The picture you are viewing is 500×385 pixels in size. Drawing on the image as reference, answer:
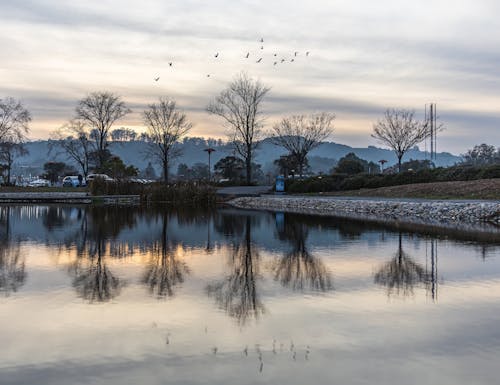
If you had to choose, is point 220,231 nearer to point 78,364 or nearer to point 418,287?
point 418,287

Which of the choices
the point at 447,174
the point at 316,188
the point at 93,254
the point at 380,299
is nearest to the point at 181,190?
the point at 316,188

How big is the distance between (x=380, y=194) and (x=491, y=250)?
21686mm

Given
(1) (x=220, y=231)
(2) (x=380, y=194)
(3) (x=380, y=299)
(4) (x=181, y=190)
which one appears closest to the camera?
(3) (x=380, y=299)

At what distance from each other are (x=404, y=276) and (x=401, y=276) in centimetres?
6

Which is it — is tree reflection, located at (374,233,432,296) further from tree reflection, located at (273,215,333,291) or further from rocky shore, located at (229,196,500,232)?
rocky shore, located at (229,196,500,232)

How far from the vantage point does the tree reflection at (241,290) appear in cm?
838

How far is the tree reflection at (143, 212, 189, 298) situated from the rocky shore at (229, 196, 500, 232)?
11793 mm

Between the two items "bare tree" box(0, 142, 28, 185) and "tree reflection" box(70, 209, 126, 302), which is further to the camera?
"bare tree" box(0, 142, 28, 185)

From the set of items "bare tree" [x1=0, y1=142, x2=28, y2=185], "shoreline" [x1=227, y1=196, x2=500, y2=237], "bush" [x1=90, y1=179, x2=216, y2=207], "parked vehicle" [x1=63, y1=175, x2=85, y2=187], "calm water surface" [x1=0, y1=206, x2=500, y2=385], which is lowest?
"calm water surface" [x1=0, y1=206, x2=500, y2=385]

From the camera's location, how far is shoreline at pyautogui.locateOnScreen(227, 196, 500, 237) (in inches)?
889

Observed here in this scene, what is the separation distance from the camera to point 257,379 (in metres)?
5.70

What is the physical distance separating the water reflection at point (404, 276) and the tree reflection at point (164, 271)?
12.5 feet

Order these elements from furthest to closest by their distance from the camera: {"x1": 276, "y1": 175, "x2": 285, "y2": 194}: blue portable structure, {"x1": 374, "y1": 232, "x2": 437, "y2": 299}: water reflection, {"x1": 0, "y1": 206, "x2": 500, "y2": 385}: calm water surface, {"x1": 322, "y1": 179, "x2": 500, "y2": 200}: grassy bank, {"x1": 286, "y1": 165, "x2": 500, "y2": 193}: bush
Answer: {"x1": 276, "y1": 175, "x2": 285, "y2": 194}: blue portable structure
{"x1": 286, "y1": 165, "x2": 500, "y2": 193}: bush
{"x1": 322, "y1": 179, "x2": 500, "y2": 200}: grassy bank
{"x1": 374, "y1": 232, "x2": 437, "y2": 299}: water reflection
{"x1": 0, "y1": 206, "x2": 500, "y2": 385}: calm water surface

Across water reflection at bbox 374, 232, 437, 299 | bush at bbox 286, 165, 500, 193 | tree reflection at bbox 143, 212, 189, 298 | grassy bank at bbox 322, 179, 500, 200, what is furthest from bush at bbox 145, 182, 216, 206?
water reflection at bbox 374, 232, 437, 299
